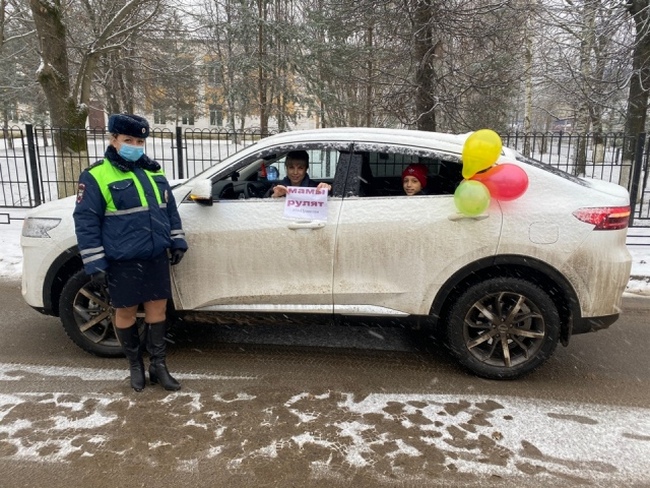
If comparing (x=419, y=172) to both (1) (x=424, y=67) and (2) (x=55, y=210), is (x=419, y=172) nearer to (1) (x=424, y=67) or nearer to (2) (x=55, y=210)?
(2) (x=55, y=210)

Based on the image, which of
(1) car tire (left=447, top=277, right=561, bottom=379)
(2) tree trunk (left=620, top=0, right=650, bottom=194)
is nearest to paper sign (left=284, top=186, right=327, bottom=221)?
(1) car tire (left=447, top=277, right=561, bottom=379)

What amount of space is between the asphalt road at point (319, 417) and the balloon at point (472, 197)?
128cm

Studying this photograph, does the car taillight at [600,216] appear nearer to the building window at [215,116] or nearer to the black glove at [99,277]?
the black glove at [99,277]

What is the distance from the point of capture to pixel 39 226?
12.5 feet

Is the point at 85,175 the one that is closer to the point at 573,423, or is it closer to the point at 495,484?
the point at 495,484

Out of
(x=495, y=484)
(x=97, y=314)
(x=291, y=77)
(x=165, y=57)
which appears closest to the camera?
(x=495, y=484)

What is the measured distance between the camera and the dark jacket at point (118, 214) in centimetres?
307

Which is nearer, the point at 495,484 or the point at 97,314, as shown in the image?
the point at 495,484

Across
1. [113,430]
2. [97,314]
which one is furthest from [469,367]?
[97,314]

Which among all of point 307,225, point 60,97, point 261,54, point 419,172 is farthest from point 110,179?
point 261,54

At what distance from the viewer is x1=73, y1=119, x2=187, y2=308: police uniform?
3.08 meters

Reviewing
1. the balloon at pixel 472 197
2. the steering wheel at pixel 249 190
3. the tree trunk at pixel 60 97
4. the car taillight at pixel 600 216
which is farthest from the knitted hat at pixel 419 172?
the tree trunk at pixel 60 97

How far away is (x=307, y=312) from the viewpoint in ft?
12.2

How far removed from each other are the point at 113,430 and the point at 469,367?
8.02 feet
